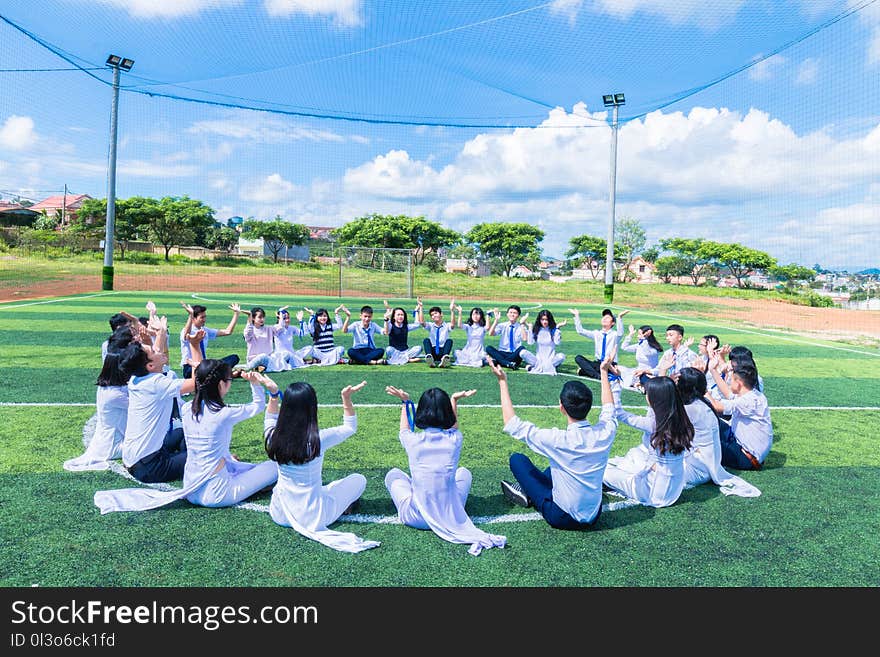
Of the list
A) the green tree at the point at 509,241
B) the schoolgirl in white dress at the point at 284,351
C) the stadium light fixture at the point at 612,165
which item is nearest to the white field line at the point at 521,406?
the schoolgirl in white dress at the point at 284,351

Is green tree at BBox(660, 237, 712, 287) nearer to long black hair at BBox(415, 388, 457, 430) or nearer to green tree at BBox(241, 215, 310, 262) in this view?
green tree at BBox(241, 215, 310, 262)

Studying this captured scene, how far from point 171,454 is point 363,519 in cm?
215

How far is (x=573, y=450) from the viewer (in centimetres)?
462

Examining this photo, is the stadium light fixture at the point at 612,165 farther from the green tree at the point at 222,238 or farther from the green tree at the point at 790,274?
the green tree at the point at 222,238

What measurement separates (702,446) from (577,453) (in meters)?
2.02

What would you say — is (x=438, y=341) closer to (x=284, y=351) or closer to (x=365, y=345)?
(x=365, y=345)

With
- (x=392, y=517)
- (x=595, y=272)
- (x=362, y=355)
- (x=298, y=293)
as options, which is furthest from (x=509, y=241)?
(x=392, y=517)

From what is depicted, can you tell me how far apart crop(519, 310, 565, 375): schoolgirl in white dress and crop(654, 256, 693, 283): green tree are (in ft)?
199

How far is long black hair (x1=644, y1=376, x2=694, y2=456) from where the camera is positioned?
16.8ft

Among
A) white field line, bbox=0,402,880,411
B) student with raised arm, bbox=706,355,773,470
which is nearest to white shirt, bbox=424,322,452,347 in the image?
white field line, bbox=0,402,880,411

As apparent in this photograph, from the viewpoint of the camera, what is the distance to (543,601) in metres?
3.89

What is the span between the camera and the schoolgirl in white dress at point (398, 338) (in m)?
13.6

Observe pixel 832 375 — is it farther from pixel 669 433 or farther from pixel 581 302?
pixel 581 302

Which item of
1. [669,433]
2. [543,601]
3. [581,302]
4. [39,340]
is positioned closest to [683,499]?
[669,433]
